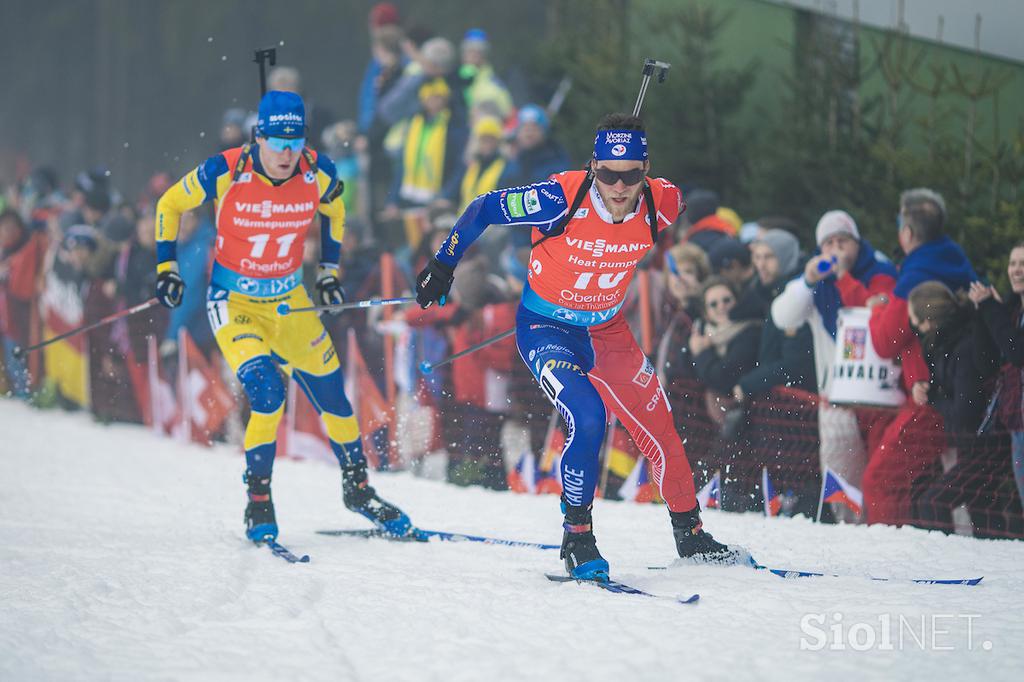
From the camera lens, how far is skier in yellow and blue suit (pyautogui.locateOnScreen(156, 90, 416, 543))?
21.8 ft

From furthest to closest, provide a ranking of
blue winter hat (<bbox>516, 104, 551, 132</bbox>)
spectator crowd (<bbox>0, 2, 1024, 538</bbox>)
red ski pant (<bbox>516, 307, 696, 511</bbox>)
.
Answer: blue winter hat (<bbox>516, 104, 551, 132</bbox>)
spectator crowd (<bbox>0, 2, 1024, 538</bbox>)
red ski pant (<bbox>516, 307, 696, 511</bbox>)

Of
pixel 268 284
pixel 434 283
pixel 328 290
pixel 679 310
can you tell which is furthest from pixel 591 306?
pixel 679 310

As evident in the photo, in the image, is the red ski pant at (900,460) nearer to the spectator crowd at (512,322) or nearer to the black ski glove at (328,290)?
the spectator crowd at (512,322)

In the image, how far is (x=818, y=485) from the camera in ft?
23.8

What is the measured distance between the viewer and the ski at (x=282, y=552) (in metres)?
6.17

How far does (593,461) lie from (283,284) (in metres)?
2.31

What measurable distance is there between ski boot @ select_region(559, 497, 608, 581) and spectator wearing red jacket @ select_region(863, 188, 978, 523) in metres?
2.15

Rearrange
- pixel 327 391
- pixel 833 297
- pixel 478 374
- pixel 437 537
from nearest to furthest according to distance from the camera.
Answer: pixel 437 537 < pixel 327 391 < pixel 833 297 < pixel 478 374

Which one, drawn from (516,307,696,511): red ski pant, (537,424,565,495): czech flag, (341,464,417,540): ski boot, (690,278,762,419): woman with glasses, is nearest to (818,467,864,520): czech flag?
(690,278,762,419): woman with glasses

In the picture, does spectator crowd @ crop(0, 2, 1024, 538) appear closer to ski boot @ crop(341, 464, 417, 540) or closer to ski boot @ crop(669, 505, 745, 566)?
ski boot @ crop(669, 505, 745, 566)

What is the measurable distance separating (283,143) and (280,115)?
0.47ft

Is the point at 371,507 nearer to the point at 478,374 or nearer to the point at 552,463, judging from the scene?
the point at 552,463

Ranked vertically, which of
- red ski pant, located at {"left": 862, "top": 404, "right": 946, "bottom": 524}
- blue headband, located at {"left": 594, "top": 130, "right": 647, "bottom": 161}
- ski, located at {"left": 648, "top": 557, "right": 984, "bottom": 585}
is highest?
blue headband, located at {"left": 594, "top": 130, "right": 647, "bottom": 161}

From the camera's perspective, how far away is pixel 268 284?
695cm
